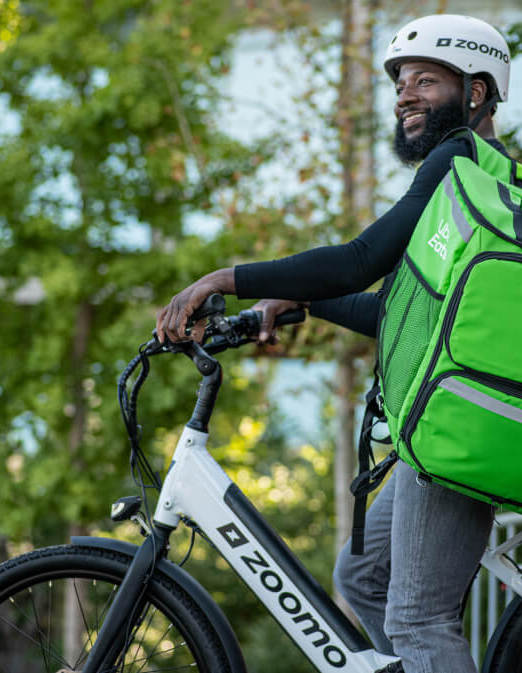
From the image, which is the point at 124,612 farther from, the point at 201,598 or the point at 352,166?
the point at 352,166

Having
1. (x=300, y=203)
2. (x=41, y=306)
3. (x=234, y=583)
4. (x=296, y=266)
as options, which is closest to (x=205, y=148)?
(x=300, y=203)

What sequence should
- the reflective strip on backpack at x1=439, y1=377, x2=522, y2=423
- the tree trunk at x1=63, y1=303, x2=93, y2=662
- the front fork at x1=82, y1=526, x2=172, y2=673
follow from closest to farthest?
the reflective strip on backpack at x1=439, y1=377, x2=522, y2=423 < the front fork at x1=82, y1=526, x2=172, y2=673 < the tree trunk at x1=63, y1=303, x2=93, y2=662

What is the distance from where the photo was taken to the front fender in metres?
1.90

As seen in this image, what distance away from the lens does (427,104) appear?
203 cm

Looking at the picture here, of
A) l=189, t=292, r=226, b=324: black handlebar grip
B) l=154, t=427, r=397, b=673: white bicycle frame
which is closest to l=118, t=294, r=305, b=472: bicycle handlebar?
l=189, t=292, r=226, b=324: black handlebar grip

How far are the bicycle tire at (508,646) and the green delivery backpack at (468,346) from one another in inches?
23.8

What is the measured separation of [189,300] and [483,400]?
0.64 m

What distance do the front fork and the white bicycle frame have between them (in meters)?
0.09

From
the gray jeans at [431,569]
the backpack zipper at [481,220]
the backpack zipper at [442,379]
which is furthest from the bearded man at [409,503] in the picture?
the backpack zipper at [481,220]

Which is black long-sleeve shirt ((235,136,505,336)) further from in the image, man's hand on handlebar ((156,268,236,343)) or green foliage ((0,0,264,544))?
green foliage ((0,0,264,544))

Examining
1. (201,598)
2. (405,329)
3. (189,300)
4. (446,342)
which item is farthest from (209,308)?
(201,598)

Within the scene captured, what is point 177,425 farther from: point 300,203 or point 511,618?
point 511,618

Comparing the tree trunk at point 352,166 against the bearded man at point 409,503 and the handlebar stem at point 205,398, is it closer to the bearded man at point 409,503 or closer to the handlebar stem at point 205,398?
the handlebar stem at point 205,398

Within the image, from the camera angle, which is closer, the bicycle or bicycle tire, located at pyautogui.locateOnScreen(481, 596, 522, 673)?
the bicycle
